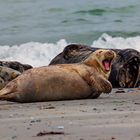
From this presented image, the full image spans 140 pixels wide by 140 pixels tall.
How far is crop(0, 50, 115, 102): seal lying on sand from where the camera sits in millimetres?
7238

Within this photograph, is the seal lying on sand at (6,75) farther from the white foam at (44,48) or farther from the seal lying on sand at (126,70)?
the white foam at (44,48)

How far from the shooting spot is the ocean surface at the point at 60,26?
669 inches

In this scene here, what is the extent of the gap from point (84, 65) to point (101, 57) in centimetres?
26

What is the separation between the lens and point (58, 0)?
25625 mm

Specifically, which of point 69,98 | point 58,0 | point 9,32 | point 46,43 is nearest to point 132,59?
point 69,98

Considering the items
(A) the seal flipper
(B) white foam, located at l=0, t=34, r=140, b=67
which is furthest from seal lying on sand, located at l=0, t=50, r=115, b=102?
(B) white foam, located at l=0, t=34, r=140, b=67

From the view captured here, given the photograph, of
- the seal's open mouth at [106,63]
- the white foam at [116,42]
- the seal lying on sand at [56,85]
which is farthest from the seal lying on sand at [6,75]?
the white foam at [116,42]

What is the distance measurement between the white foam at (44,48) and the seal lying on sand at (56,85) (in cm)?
761

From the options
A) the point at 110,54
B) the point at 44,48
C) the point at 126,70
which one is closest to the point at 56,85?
the point at 110,54

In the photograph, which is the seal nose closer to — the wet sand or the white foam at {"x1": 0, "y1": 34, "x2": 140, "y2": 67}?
the wet sand

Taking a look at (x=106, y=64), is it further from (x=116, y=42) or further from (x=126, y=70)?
(x=116, y=42)

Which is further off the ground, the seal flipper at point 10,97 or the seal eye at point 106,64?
the seal eye at point 106,64

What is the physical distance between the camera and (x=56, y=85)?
7266mm

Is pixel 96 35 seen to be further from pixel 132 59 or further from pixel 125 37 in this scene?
pixel 132 59
